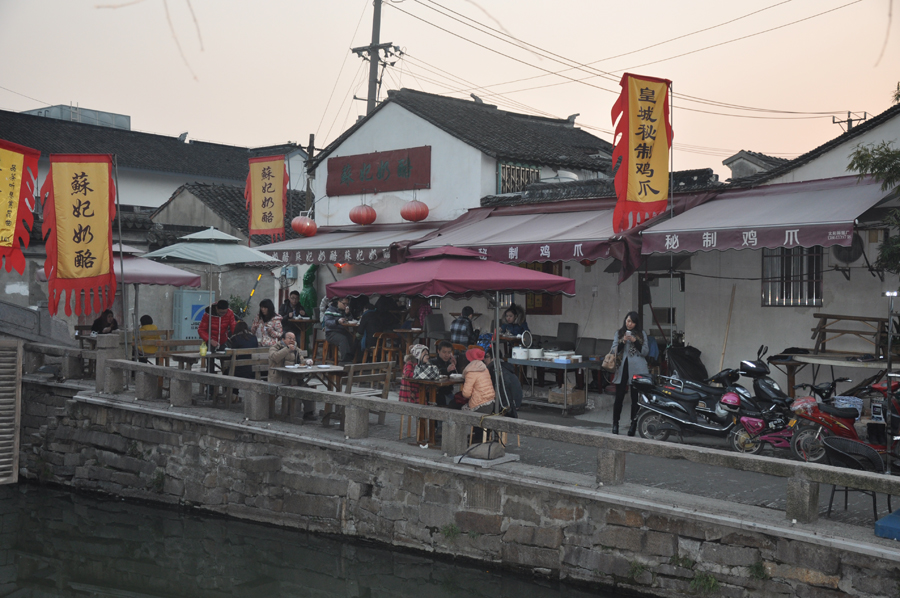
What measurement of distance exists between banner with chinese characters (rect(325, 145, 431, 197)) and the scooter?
8424mm

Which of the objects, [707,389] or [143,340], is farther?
[143,340]

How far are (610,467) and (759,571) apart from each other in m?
1.60

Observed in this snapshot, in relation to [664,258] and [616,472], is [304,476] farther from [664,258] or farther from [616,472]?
[664,258]

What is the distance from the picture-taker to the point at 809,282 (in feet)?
39.1

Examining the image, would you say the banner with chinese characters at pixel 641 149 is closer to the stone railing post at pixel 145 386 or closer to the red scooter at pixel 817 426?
the red scooter at pixel 817 426

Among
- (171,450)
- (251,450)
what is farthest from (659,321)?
(171,450)

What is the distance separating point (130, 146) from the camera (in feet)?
113

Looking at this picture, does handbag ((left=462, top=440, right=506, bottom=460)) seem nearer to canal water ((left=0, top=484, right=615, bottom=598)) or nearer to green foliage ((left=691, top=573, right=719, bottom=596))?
canal water ((left=0, top=484, right=615, bottom=598))

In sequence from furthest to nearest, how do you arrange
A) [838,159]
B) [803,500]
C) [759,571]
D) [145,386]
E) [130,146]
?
[130,146], [145,386], [838,159], [759,571], [803,500]

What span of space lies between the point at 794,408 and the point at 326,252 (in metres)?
9.79

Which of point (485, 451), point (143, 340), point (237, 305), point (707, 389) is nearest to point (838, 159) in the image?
point (707, 389)

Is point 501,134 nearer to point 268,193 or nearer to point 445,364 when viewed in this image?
point 268,193

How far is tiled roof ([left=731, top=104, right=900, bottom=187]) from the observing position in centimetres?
1097

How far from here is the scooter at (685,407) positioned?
9688 millimetres
